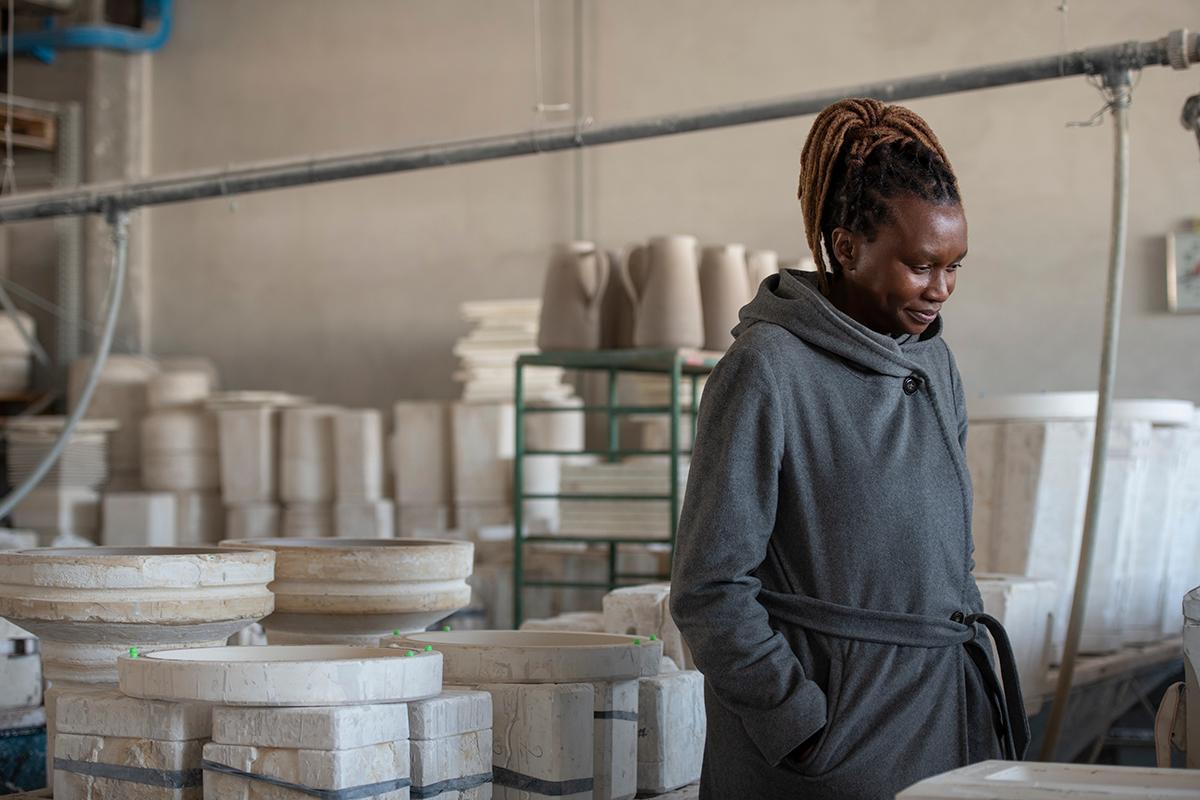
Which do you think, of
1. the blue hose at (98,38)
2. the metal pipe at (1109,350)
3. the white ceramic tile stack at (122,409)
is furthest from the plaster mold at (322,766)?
the blue hose at (98,38)

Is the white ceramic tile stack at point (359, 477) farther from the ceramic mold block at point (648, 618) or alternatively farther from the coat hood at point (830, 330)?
the coat hood at point (830, 330)

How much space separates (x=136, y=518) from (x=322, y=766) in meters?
5.91

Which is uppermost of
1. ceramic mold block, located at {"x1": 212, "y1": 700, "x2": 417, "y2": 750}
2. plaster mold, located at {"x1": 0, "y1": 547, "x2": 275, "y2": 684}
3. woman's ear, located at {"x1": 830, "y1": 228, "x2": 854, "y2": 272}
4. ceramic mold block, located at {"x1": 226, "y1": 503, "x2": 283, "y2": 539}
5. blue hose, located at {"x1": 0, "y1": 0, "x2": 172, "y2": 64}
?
blue hose, located at {"x1": 0, "y1": 0, "x2": 172, "y2": 64}

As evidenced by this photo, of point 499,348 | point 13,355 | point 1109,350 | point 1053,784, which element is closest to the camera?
point 1053,784

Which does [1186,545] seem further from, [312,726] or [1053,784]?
[312,726]

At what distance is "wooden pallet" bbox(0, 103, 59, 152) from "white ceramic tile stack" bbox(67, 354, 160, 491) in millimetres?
1458

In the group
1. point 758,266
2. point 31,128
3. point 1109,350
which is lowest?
point 1109,350

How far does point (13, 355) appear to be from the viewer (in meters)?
8.46

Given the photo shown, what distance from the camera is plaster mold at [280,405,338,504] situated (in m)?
7.27

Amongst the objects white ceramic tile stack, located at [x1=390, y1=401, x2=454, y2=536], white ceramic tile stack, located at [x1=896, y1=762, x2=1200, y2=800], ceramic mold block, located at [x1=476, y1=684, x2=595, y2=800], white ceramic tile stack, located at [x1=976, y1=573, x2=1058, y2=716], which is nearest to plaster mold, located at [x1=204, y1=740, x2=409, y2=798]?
ceramic mold block, located at [x1=476, y1=684, x2=595, y2=800]

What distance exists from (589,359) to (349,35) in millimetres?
3903

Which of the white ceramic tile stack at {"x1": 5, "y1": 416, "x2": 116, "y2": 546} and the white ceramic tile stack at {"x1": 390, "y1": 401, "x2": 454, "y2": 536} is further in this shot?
the white ceramic tile stack at {"x1": 5, "y1": 416, "x2": 116, "y2": 546}

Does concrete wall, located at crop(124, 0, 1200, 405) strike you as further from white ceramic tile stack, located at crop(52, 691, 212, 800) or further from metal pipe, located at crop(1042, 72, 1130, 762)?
white ceramic tile stack, located at crop(52, 691, 212, 800)

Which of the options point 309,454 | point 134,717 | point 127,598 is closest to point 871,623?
point 134,717
